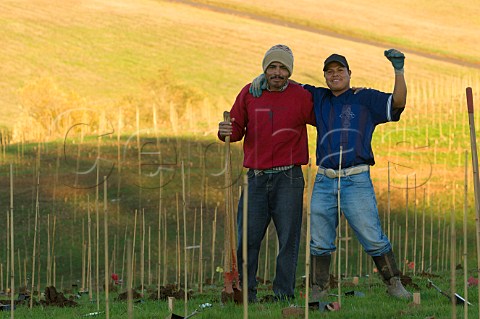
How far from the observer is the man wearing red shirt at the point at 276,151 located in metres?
7.67

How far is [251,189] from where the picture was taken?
7.79 meters

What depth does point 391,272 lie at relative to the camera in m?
7.78

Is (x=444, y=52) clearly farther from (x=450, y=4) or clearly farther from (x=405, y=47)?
(x=450, y=4)

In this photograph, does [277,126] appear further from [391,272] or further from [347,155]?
[391,272]

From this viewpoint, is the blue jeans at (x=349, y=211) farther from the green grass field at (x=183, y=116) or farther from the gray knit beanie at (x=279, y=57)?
the gray knit beanie at (x=279, y=57)

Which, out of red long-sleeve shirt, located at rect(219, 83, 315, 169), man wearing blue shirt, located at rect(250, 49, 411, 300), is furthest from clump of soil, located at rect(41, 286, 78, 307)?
man wearing blue shirt, located at rect(250, 49, 411, 300)

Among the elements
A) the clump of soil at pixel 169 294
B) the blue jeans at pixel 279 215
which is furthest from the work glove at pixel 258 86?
the clump of soil at pixel 169 294

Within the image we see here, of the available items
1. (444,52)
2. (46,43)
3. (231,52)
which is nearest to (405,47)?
(444,52)

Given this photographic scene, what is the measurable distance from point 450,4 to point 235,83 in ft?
85.4

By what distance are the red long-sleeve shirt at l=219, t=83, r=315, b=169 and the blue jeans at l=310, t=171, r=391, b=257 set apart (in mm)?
306

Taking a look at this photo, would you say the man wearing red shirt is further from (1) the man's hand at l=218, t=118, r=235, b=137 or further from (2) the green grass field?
(2) the green grass field

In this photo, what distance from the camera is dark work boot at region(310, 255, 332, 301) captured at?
784 centimetres

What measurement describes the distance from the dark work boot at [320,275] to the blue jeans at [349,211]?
8 cm

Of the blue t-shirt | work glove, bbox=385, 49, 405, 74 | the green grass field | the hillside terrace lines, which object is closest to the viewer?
work glove, bbox=385, 49, 405, 74
